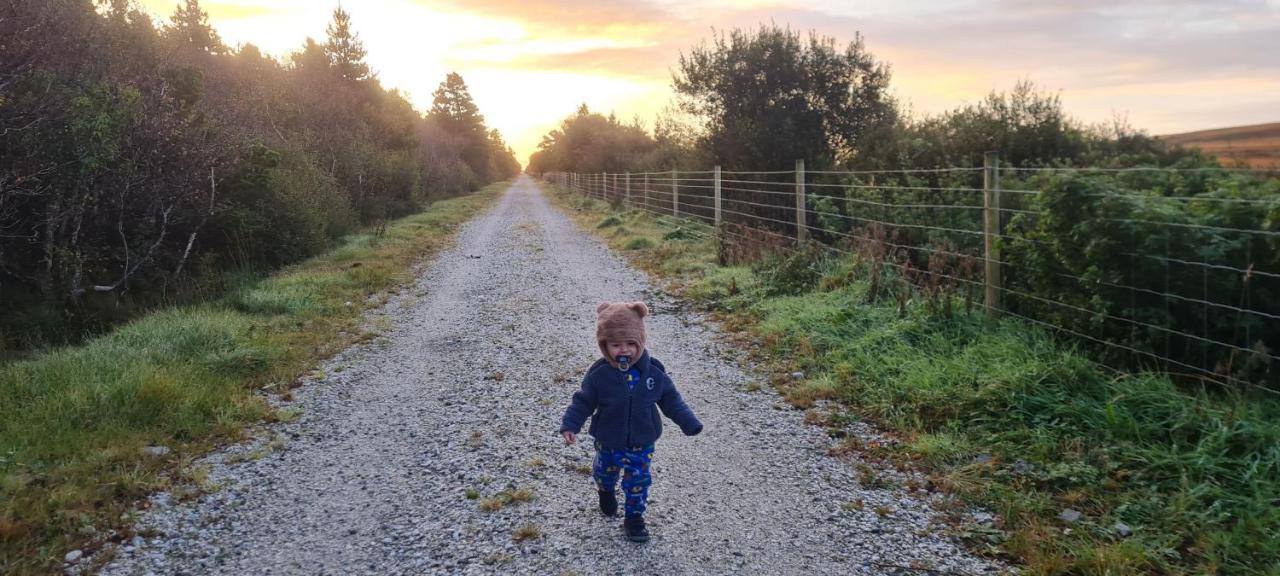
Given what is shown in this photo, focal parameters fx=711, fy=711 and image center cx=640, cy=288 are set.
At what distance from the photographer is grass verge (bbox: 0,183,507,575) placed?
124 inches

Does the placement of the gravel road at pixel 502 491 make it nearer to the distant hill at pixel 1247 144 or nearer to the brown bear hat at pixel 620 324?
the brown bear hat at pixel 620 324

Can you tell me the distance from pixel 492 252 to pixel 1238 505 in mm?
11726

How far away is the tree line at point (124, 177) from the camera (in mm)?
6902

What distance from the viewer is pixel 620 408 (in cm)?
296

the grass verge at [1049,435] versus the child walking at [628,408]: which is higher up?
the child walking at [628,408]

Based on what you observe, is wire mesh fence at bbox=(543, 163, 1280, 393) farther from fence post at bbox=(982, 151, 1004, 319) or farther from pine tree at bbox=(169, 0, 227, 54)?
pine tree at bbox=(169, 0, 227, 54)

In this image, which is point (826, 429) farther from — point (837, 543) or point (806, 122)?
point (806, 122)

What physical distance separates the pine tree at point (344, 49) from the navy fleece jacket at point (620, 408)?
2930 cm

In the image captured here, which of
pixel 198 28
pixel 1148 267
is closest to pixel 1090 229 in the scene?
pixel 1148 267

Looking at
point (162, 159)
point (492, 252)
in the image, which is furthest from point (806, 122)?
point (162, 159)

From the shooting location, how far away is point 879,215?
8672 millimetres

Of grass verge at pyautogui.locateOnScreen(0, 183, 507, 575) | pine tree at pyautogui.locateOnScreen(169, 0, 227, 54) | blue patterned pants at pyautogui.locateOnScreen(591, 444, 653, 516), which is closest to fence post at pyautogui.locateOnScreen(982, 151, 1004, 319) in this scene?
blue patterned pants at pyautogui.locateOnScreen(591, 444, 653, 516)

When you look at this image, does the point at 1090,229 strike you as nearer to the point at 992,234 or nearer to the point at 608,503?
the point at 992,234

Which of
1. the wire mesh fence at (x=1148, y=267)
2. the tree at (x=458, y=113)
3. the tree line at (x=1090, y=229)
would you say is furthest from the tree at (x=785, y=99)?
the tree at (x=458, y=113)
